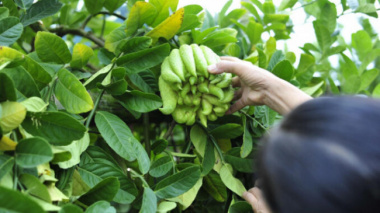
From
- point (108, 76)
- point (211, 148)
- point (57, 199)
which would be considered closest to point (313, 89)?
point (211, 148)

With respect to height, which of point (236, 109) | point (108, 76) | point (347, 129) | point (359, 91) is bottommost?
point (359, 91)

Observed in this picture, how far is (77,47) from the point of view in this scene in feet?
2.55

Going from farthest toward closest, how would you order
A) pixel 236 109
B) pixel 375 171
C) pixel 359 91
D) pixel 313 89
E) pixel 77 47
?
pixel 359 91 → pixel 313 89 → pixel 236 109 → pixel 77 47 → pixel 375 171

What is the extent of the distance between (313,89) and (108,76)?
1.87ft

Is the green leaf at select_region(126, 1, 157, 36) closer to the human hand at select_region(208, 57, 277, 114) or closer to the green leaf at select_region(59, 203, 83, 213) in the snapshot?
the human hand at select_region(208, 57, 277, 114)

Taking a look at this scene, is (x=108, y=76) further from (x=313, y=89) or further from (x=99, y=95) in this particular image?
(x=313, y=89)

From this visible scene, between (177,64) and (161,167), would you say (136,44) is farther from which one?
(161,167)

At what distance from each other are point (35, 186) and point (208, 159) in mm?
386

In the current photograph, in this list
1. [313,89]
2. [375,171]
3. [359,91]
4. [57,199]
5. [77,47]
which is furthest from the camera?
[359,91]

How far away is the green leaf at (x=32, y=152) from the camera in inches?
21.5

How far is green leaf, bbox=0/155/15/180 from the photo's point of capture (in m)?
0.56

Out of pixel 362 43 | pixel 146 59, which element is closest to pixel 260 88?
pixel 146 59

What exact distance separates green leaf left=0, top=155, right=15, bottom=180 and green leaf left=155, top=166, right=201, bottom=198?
0.26 metres

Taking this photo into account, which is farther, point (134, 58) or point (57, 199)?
point (134, 58)
